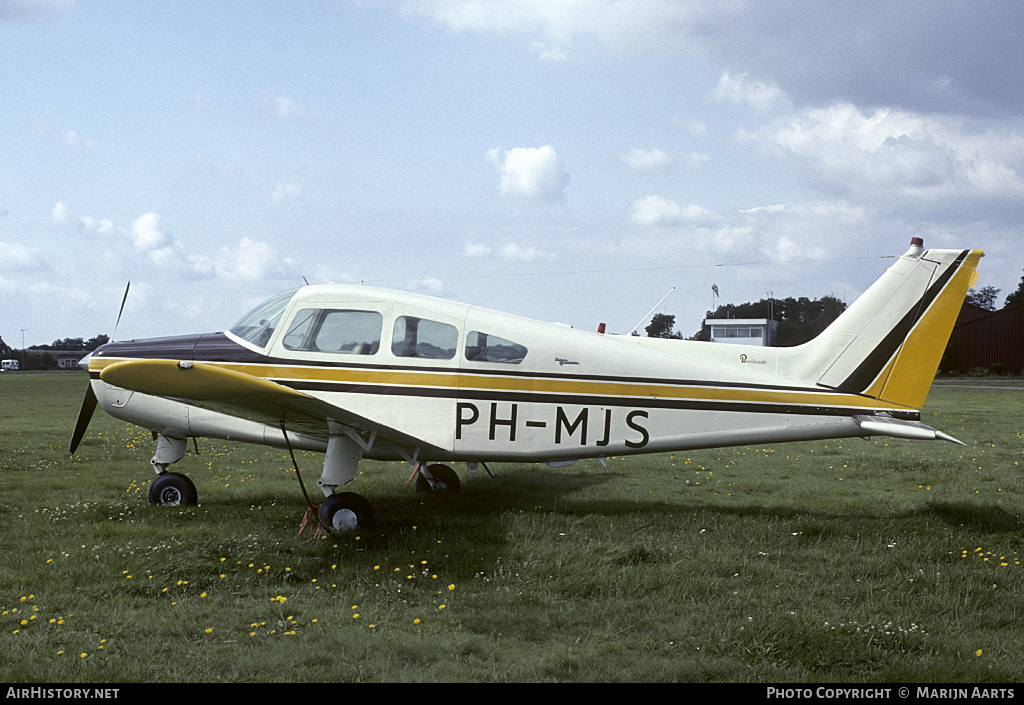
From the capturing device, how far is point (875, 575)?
586 centimetres

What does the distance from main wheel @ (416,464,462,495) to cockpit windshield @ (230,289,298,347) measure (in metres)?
2.86

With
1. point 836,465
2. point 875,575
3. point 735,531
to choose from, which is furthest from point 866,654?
point 836,465

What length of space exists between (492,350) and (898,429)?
4087 mm

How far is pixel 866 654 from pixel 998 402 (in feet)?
90.6

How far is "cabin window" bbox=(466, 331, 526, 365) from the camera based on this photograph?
305 inches

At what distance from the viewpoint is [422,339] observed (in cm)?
780

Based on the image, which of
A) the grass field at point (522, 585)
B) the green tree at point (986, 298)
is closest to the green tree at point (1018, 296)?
the green tree at point (986, 298)

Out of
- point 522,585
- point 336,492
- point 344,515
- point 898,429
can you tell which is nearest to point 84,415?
point 336,492

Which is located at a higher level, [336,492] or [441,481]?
[336,492]

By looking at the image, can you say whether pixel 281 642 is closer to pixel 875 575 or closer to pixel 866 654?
pixel 866 654

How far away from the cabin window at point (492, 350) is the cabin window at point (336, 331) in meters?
0.98

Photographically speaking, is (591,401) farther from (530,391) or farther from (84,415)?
(84,415)

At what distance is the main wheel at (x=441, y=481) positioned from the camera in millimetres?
9648

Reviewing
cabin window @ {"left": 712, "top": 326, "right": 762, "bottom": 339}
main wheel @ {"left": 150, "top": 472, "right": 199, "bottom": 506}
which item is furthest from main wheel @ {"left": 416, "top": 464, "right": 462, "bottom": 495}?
cabin window @ {"left": 712, "top": 326, "right": 762, "bottom": 339}
